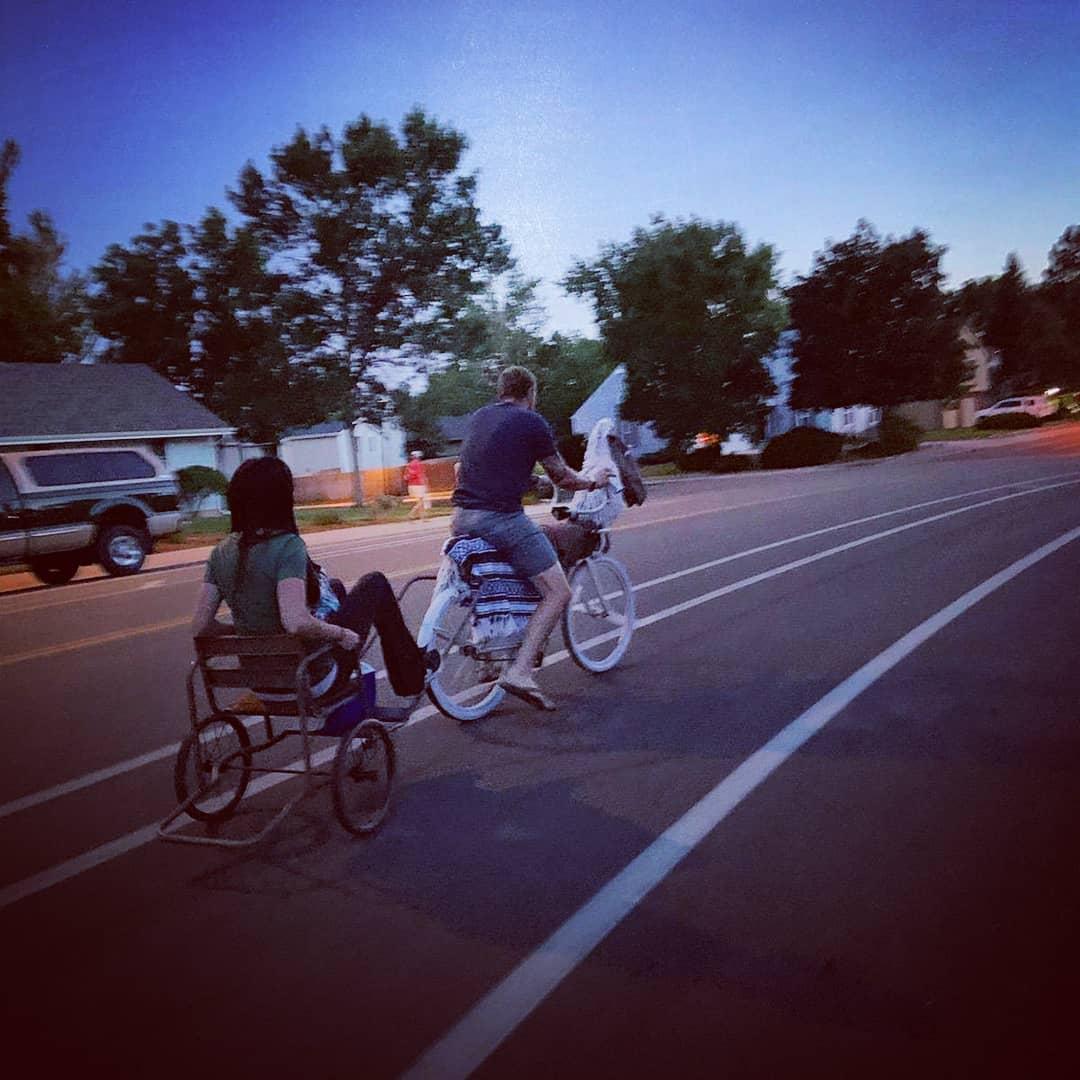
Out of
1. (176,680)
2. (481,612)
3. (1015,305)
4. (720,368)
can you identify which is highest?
(1015,305)

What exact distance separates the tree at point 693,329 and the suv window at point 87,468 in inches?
1120

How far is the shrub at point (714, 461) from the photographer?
4116cm

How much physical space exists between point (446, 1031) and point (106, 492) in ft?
56.1

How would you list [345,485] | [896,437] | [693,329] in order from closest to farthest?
[896,437], [693,329], [345,485]

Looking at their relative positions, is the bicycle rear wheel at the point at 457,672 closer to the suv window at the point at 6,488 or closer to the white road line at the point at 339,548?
the white road line at the point at 339,548

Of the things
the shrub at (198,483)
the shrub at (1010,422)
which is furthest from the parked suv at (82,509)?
the shrub at (1010,422)

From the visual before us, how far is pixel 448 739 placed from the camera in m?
5.61

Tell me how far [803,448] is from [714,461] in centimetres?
447

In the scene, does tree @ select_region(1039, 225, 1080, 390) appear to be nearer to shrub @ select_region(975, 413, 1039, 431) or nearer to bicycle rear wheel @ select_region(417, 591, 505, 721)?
shrub @ select_region(975, 413, 1039, 431)

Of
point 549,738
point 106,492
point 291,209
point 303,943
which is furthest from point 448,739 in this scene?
point 291,209

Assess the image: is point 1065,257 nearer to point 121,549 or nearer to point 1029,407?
point 1029,407

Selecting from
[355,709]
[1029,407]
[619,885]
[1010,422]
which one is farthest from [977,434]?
[619,885]

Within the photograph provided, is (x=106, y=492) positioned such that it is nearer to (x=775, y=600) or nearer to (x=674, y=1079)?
(x=775, y=600)

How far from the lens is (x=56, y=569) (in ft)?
57.7
